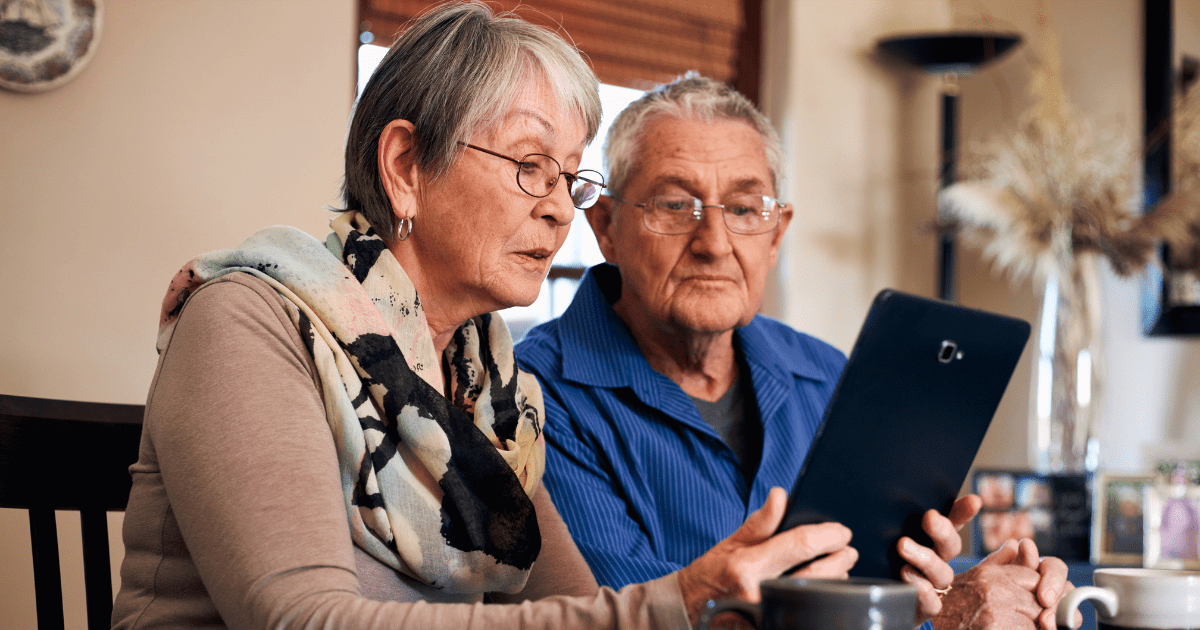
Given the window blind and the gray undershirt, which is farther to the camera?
the window blind

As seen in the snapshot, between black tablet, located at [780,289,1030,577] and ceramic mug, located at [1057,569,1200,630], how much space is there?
0.19 metres

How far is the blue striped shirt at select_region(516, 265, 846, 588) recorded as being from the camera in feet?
4.48

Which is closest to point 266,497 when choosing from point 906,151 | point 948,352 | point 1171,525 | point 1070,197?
point 948,352

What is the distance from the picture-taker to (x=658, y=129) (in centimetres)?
158

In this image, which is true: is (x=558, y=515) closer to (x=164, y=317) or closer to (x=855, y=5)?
(x=164, y=317)

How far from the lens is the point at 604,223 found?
1657 millimetres

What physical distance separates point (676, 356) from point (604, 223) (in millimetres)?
256

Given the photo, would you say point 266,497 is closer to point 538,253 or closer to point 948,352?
point 538,253

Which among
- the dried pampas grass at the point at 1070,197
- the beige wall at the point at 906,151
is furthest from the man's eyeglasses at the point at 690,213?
the beige wall at the point at 906,151

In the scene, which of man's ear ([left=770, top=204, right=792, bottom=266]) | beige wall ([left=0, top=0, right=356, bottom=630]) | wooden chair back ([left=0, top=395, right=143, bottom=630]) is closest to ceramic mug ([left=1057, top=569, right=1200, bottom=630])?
man's ear ([left=770, top=204, right=792, bottom=266])

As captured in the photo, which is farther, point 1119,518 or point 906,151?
point 906,151

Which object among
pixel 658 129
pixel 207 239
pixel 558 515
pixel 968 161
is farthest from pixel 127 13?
pixel 968 161

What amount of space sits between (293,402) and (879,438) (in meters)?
0.53

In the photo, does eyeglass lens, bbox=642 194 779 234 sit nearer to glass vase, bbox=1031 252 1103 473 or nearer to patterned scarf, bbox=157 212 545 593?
patterned scarf, bbox=157 212 545 593
